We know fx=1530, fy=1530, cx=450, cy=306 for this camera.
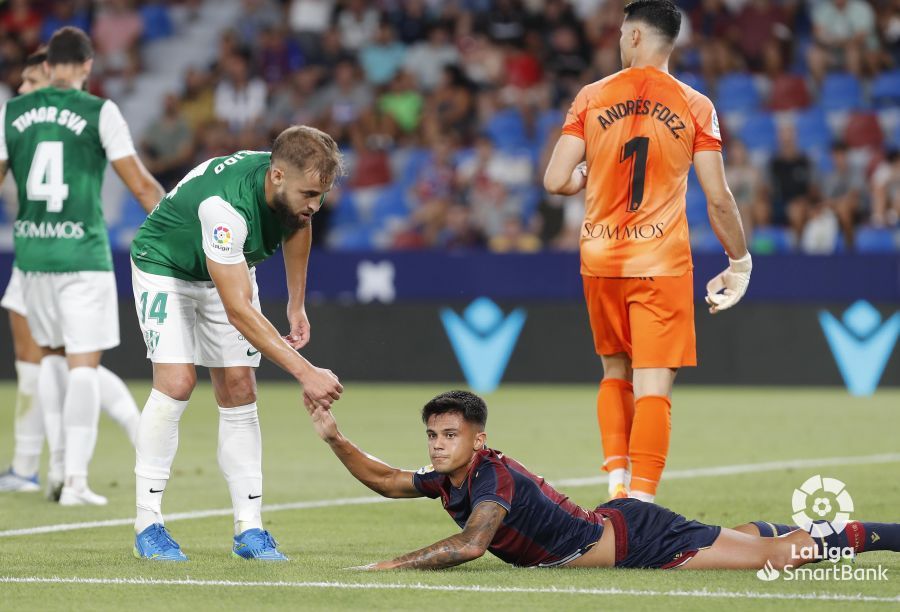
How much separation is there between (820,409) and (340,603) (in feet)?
29.9

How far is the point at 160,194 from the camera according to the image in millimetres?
7812

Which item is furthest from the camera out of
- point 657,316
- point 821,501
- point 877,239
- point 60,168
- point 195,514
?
point 877,239

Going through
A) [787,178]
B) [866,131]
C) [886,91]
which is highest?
[886,91]

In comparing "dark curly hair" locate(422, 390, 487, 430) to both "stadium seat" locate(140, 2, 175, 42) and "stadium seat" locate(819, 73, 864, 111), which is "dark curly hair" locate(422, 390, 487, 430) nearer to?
"stadium seat" locate(819, 73, 864, 111)

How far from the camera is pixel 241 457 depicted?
20.7ft

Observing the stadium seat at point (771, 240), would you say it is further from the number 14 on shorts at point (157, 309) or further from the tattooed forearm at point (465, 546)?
the tattooed forearm at point (465, 546)

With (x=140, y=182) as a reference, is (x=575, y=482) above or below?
below

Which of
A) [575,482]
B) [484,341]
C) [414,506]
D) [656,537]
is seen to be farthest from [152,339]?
[484,341]

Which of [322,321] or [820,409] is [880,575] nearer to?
[820,409]

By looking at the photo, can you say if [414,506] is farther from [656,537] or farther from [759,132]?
[759,132]

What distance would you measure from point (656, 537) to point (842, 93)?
1365cm

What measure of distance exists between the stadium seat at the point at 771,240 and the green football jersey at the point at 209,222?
10833 mm

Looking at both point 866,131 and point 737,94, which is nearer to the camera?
point 866,131

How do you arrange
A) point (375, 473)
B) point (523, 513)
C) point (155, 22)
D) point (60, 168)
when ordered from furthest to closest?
point (155, 22)
point (60, 168)
point (375, 473)
point (523, 513)
